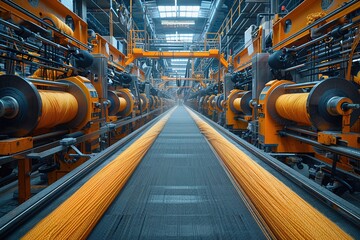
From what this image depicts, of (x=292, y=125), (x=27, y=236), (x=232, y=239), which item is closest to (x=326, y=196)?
(x=232, y=239)

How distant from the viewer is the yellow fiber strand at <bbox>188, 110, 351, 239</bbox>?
110 cm

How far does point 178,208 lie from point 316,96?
1.71 meters

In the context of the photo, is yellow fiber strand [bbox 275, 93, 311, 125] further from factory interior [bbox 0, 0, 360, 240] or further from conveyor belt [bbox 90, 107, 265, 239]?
conveyor belt [bbox 90, 107, 265, 239]

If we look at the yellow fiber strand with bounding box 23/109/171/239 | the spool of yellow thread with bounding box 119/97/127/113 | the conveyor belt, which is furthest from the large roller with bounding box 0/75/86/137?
the spool of yellow thread with bounding box 119/97/127/113

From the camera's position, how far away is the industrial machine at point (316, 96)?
2.29 m

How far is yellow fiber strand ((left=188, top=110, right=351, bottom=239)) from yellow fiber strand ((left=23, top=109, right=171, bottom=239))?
0.88 meters

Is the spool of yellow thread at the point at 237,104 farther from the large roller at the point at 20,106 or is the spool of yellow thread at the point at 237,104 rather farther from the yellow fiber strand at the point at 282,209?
the large roller at the point at 20,106

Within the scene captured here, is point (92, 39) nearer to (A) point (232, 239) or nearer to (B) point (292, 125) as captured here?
(B) point (292, 125)

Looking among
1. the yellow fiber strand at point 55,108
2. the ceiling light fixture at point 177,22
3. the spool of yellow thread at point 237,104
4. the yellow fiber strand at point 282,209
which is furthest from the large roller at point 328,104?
the ceiling light fixture at point 177,22

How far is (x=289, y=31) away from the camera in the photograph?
3.91 meters

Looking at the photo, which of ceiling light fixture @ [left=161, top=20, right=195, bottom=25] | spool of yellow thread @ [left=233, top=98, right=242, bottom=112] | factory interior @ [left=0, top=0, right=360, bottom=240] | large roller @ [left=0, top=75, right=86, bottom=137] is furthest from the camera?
ceiling light fixture @ [left=161, top=20, right=195, bottom=25]

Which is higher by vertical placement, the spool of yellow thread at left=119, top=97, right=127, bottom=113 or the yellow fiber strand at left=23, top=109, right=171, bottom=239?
the spool of yellow thread at left=119, top=97, right=127, bottom=113

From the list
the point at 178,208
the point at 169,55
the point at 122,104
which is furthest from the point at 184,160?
the point at 169,55

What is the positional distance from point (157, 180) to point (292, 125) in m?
2.17
